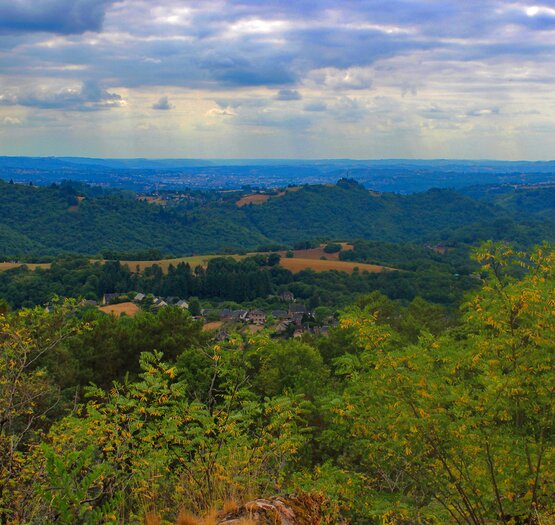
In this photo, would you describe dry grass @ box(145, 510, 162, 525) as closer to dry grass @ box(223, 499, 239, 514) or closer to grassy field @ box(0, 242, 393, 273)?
dry grass @ box(223, 499, 239, 514)

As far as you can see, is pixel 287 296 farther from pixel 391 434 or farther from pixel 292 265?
pixel 391 434

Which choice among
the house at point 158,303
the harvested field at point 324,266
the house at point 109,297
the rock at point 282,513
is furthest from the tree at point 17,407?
the harvested field at point 324,266

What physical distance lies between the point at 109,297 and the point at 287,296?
25762mm

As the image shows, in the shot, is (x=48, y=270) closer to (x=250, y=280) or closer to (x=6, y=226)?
(x=250, y=280)

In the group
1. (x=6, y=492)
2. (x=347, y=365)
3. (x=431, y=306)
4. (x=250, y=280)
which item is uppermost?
(x=347, y=365)

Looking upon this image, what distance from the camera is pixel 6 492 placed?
302 inches

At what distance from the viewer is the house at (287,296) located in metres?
86.7

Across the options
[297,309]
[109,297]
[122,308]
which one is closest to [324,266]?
[297,309]

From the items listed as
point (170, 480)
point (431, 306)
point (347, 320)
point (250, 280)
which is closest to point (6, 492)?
point (170, 480)

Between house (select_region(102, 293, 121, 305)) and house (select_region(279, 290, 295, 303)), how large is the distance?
78.7 feet

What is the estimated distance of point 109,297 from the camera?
81438 millimetres

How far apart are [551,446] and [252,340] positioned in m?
4.50

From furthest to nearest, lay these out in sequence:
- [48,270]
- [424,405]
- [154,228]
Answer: [154,228] < [48,270] < [424,405]

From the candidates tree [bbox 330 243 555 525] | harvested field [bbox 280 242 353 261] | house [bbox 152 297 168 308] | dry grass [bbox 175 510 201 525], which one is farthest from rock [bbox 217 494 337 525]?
harvested field [bbox 280 242 353 261]
